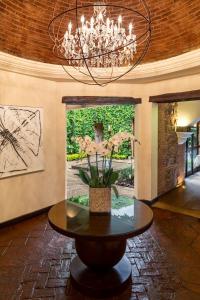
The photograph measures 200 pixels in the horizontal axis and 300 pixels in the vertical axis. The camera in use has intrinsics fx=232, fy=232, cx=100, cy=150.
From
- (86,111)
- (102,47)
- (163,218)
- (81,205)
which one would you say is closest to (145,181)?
(163,218)

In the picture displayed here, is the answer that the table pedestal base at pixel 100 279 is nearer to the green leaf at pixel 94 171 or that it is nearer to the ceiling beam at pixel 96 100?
the green leaf at pixel 94 171

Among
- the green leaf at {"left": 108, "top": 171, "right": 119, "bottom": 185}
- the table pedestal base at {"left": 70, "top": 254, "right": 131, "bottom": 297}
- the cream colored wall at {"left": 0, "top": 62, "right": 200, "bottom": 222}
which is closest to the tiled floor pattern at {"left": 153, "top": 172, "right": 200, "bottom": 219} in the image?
the cream colored wall at {"left": 0, "top": 62, "right": 200, "bottom": 222}

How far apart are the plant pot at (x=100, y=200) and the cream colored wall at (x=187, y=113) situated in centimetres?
501

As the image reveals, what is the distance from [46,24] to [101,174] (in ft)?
10.5

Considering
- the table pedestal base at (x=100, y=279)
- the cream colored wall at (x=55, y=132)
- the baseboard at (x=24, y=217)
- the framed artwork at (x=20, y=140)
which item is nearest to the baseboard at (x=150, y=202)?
the cream colored wall at (x=55, y=132)

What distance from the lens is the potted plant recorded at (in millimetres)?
2566

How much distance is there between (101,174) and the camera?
2.71 meters

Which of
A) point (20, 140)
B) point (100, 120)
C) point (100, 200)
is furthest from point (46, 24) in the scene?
point (100, 120)

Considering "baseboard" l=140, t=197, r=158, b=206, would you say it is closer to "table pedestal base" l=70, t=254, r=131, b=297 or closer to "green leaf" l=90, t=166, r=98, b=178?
"table pedestal base" l=70, t=254, r=131, b=297

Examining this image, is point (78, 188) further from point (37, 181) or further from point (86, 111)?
point (86, 111)

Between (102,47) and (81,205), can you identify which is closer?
(81,205)

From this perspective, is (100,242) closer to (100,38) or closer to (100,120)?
(100,38)

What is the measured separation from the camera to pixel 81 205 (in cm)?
296

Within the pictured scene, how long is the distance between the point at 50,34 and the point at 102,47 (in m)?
1.82
